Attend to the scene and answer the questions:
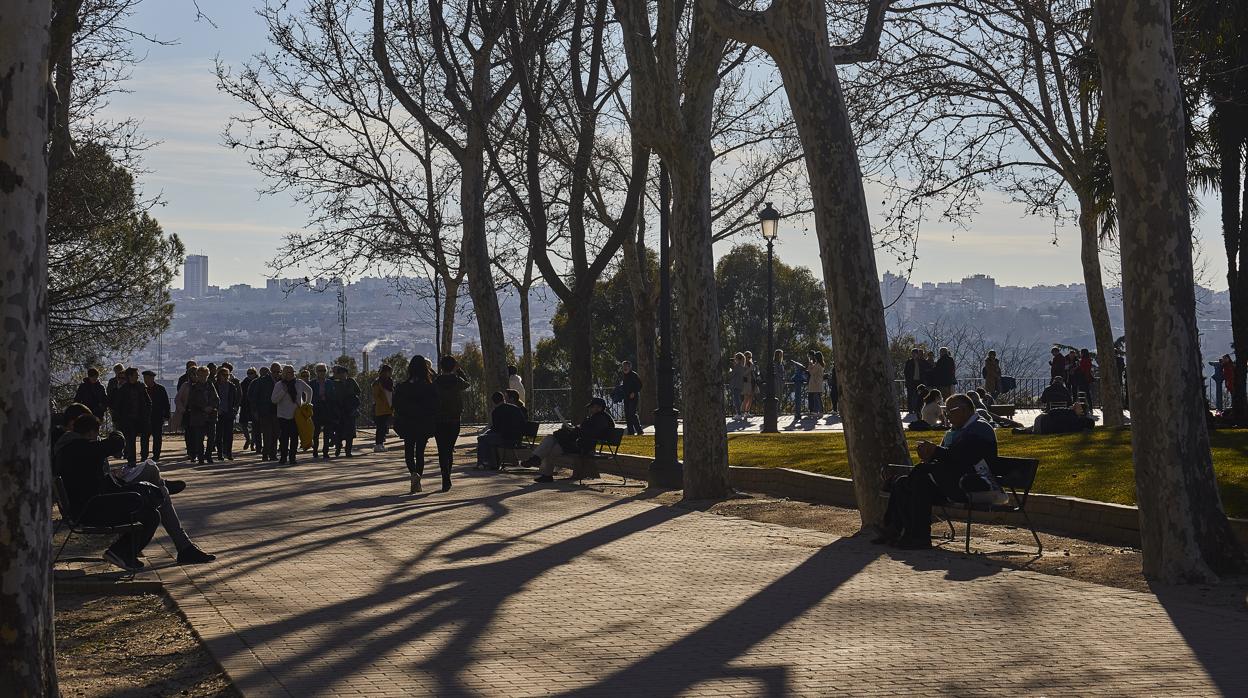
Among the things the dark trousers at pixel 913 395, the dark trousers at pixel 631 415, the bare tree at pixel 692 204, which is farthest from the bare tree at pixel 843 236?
the dark trousers at pixel 913 395

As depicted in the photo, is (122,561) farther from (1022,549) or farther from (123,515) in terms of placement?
(1022,549)

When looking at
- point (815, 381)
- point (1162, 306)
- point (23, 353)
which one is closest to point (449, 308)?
point (815, 381)

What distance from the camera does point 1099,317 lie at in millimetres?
27594

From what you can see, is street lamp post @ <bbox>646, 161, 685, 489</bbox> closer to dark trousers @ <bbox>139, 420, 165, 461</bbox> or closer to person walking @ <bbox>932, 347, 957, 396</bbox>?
dark trousers @ <bbox>139, 420, 165, 461</bbox>

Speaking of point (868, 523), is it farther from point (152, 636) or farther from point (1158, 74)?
point (152, 636)

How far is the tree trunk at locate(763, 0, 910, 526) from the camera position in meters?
13.9

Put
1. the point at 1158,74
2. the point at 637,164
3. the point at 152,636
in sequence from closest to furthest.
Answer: the point at 152,636 < the point at 1158,74 < the point at 637,164

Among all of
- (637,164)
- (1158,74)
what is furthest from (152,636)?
(637,164)

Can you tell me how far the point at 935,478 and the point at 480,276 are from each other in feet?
59.9

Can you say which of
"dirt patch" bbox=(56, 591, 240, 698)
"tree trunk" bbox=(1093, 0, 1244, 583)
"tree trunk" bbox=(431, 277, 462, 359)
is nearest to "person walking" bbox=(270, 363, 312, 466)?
"dirt patch" bbox=(56, 591, 240, 698)

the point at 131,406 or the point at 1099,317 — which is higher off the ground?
the point at 1099,317

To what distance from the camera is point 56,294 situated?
32.9 meters

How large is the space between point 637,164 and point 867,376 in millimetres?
12336

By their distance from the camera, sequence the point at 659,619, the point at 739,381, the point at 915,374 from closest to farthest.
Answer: the point at 659,619 < the point at 915,374 < the point at 739,381
